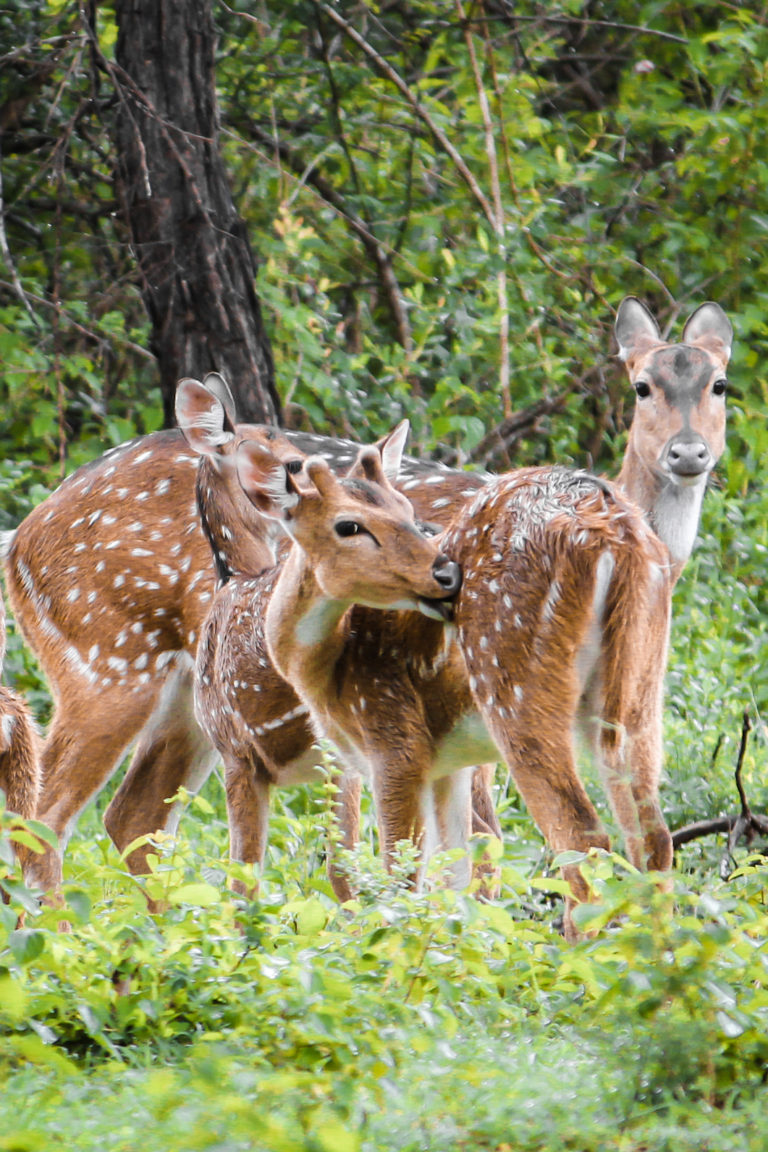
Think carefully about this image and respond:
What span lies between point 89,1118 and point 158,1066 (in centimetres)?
49

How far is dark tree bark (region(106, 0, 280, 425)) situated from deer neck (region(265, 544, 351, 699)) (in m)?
2.98

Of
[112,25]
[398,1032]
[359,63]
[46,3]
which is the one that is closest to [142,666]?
[398,1032]

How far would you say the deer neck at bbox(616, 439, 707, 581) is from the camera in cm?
635

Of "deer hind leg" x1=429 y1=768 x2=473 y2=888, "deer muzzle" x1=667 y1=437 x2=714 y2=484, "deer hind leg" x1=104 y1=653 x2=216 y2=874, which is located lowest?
"deer hind leg" x1=104 y1=653 x2=216 y2=874

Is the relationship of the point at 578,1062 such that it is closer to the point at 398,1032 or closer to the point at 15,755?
the point at 398,1032

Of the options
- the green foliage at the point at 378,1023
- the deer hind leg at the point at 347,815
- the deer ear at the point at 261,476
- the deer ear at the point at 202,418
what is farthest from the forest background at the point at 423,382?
the deer ear at the point at 202,418

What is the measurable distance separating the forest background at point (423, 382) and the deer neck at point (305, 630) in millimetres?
652

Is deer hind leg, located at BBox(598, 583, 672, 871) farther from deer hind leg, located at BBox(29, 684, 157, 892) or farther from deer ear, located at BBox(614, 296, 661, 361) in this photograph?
deer ear, located at BBox(614, 296, 661, 361)

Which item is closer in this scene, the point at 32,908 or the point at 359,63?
the point at 32,908

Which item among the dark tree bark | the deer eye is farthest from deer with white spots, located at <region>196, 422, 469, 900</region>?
the dark tree bark

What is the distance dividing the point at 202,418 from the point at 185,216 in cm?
260

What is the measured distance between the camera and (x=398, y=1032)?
3.38 meters

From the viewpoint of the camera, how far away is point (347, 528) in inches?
198

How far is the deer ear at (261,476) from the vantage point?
17.6 feet
